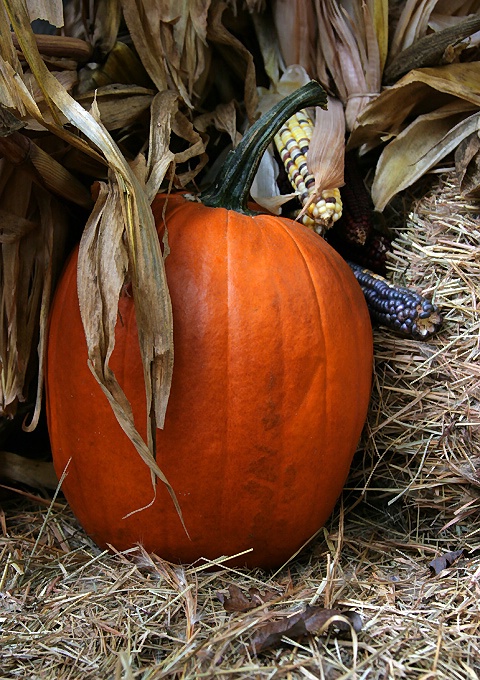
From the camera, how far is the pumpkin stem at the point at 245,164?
4.53 feet

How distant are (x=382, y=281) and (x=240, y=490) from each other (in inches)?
23.2

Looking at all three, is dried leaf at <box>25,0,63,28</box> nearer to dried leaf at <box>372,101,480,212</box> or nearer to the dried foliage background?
the dried foliage background

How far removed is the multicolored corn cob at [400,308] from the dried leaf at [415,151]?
225 millimetres

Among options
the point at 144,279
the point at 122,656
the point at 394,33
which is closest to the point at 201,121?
the point at 394,33

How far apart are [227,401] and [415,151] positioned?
2.70ft

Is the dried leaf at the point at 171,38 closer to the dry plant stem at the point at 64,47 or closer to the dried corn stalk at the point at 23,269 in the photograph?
the dry plant stem at the point at 64,47

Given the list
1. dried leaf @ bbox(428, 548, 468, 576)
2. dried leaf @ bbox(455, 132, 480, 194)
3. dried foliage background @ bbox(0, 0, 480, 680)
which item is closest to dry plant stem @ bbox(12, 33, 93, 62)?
dried foliage background @ bbox(0, 0, 480, 680)

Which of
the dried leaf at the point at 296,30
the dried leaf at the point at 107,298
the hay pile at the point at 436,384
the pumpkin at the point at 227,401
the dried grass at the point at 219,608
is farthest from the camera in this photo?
the dried leaf at the point at 296,30

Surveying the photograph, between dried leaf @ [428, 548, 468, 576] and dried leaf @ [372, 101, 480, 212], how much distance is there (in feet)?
2.64

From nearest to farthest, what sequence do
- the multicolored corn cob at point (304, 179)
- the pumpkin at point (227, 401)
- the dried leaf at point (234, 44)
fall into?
1. the pumpkin at point (227, 401)
2. the multicolored corn cob at point (304, 179)
3. the dried leaf at point (234, 44)

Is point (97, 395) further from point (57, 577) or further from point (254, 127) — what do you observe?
point (254, 127)

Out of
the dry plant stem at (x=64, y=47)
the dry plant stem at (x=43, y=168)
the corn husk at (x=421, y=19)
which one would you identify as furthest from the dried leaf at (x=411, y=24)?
the dry plant stem at (x=43, y=168)

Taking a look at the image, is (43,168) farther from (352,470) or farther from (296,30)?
(352,470)

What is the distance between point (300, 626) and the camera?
982 mm
